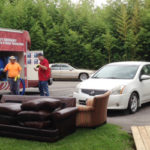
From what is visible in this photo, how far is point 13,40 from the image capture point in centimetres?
1330

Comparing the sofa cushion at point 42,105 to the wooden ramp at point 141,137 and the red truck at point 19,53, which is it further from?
the red truck at point 19,53

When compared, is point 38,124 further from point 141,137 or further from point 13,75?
point 13,75

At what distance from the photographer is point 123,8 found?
28.0 metres

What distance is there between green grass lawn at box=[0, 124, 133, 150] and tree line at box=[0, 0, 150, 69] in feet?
69.8

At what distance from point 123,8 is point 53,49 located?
710cm

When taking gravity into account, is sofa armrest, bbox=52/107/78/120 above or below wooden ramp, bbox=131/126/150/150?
above

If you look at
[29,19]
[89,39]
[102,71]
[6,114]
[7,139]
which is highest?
[29,19]

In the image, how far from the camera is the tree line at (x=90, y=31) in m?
28.0

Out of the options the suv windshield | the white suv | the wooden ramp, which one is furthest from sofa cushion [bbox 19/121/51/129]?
the suv windshield

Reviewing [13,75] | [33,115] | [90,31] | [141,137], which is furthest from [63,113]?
[90,31]

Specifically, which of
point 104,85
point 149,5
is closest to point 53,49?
point 149,5

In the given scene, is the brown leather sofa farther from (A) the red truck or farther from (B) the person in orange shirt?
(A) the red truck

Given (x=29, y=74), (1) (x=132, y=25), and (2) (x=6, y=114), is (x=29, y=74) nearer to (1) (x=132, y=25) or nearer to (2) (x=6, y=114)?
(2) (x=6, y=114)

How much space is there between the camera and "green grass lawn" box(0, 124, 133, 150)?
5773mm
